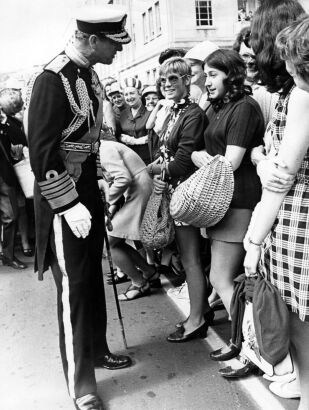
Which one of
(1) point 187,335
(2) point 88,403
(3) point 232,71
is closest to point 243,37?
(3) point 232,71

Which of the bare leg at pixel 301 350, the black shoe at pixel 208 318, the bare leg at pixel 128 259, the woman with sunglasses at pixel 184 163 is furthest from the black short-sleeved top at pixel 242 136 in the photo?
the bare leg at pixel 128 259

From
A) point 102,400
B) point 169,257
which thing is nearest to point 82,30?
point 102,400

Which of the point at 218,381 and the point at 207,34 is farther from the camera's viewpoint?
the point at 207,34

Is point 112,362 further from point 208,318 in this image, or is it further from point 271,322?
point 271,322

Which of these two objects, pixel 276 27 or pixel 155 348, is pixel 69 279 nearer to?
pixel 155 348

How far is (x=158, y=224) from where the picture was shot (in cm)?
367

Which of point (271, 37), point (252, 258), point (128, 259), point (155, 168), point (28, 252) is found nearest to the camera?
point (252, 258)

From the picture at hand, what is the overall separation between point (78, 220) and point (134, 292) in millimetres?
2066

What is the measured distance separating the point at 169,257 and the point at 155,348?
1.26m

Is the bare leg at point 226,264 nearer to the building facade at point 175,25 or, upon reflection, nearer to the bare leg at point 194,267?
the bare leg at point 194,267

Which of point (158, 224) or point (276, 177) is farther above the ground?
point (276, 177)

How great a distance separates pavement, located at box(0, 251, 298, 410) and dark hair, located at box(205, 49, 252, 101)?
1730mm

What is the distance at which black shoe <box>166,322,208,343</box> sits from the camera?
3.54m

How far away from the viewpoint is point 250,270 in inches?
92.8
